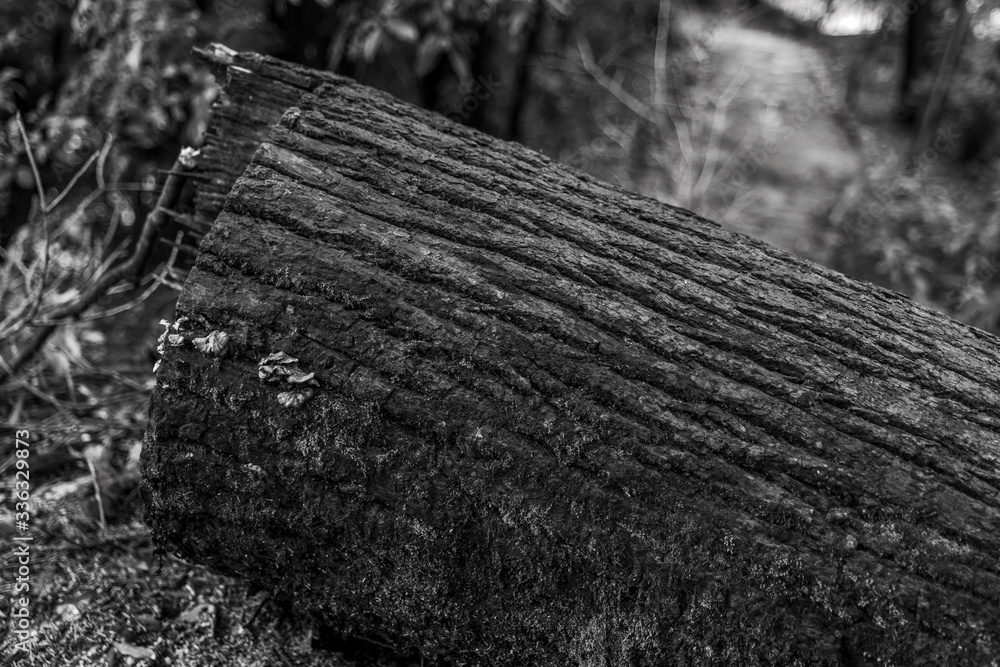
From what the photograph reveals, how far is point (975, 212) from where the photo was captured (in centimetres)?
502

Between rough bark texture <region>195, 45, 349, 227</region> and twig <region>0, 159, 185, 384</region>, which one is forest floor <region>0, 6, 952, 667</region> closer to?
twig <region>0, 159, 185, 384</region>

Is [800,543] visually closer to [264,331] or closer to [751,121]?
[264,331]

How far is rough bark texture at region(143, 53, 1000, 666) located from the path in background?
14.0 ft

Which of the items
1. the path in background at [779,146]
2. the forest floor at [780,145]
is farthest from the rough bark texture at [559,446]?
Result: the path in background at [779,146]

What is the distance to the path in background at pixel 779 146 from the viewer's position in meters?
5.89

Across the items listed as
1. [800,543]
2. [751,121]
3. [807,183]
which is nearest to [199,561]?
[800,543]

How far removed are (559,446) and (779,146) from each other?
6643 mm

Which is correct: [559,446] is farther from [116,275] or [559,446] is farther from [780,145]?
[780,145]

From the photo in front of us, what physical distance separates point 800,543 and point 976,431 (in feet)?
1.41

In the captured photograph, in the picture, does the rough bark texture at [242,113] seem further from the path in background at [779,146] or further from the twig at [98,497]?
the path in background at [779,146]

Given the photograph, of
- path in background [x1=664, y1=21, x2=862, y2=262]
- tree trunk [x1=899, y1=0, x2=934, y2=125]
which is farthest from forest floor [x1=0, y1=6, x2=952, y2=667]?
tree trunk [x1=899, y1=0, x2=934, y2=125]

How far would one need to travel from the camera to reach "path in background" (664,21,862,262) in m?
5.89

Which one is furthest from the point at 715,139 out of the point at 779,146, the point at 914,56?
the point at 914,56

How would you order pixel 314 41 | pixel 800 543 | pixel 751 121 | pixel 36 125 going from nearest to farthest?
pixel 800 543 → pixel 36 125 → pixel 314 41 → pixel 751 121
